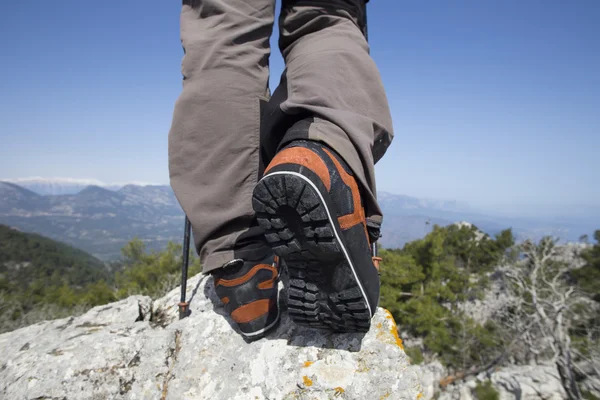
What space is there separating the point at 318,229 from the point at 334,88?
1.50ft

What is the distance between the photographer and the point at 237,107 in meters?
1.09

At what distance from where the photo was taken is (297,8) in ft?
3.90

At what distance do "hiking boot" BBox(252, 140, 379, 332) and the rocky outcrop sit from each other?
0.25 meters

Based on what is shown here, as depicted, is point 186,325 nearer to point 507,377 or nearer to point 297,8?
point 297,8

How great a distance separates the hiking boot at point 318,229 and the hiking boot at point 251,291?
19cm

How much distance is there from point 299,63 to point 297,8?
0.81ft

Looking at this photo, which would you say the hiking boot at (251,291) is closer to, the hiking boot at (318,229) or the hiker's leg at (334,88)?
the hiking boot at (318,229)

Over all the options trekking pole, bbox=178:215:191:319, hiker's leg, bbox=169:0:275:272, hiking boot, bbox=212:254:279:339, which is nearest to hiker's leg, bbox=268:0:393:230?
hiker's leg, bbox=169:0:275:272

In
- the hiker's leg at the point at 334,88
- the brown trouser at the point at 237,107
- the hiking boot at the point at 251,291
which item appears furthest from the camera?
the hiking boot at the point at 251,291

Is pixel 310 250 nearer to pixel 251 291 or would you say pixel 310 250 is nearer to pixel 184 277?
pixel 251 291

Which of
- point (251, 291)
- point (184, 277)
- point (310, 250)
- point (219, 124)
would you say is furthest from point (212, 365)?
point (219, 124)

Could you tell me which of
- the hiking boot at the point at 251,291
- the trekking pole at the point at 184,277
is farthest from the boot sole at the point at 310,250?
the trekking pole at the point at 184,277

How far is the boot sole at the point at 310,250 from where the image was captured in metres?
0.82

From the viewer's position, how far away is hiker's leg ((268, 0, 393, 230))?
95 centimetres
